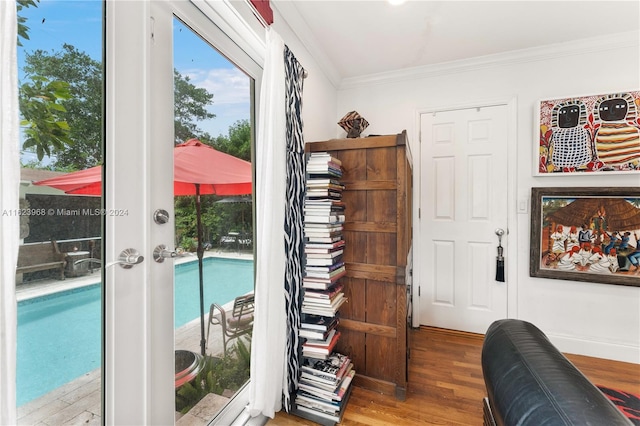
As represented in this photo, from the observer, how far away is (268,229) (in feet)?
4.25

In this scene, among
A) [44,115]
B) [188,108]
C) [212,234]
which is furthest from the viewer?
[212,234]

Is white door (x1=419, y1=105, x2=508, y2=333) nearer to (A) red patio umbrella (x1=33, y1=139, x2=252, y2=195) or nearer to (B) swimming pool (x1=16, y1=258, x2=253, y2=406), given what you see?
(A) red patio umbrella (x1=33, y1=139, x2=252, y2=195)

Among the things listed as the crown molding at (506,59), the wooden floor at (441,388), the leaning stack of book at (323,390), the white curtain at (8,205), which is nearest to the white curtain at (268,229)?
the leaning stack of book at (323,390)

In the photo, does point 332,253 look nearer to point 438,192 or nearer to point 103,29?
point 103,29

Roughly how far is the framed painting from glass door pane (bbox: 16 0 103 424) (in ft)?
9.46

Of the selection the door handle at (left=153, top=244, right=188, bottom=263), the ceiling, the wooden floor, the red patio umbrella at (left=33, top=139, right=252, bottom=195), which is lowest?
the wooden floor

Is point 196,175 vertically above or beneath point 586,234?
above

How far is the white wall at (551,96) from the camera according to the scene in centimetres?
208

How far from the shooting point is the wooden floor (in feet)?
4.86

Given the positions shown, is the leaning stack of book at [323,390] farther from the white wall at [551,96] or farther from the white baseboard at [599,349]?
the white baseboard at [599,349]

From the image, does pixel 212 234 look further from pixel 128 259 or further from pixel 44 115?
pixel 44 115

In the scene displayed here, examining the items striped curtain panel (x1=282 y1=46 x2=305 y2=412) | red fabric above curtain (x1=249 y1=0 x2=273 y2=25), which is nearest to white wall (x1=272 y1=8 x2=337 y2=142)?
red fabric above curtain (x1=249 y1=0 x2=273 y2=25)

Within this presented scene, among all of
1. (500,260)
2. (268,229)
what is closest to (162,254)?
(268,229)

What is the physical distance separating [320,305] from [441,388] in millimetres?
1000
